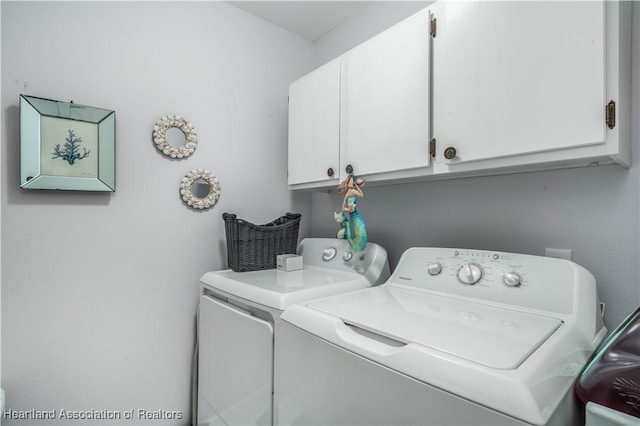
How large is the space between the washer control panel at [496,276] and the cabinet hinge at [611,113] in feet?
1.37

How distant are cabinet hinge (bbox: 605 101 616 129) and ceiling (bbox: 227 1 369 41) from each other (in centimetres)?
152

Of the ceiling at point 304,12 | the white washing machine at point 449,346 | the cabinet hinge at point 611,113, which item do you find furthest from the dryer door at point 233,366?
the ceiling at point 304,12

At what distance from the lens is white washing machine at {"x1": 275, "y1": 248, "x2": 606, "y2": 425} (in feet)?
2.02

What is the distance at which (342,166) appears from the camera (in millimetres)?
1550

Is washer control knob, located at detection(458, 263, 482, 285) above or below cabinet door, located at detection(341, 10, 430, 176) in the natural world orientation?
below

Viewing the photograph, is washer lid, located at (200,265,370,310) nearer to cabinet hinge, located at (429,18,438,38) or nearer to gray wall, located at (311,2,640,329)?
gray wall, located at (311,2,640,329)

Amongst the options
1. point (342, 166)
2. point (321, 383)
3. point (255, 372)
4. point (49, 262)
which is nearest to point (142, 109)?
point (49, 262)

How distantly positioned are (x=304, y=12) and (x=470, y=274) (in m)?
1.82

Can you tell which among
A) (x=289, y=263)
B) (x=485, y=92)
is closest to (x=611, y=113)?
(x=485, y=92)

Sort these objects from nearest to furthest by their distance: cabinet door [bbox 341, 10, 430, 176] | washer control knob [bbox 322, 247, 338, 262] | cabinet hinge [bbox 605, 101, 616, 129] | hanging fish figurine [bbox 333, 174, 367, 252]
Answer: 1. cabinet hinge [bbox 605, 101, 616, 129]
2. cabinet door [bbox 341, 10, 430, 176]
3. hanging fish figurine [bbox 333, 174, 367, 252]
4. washer control knob [bbox 322, 247, 338, 262]

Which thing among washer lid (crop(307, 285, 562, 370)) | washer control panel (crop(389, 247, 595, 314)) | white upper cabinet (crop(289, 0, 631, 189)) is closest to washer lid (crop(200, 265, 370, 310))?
washer lid (crop(307, 285, 562, 370))

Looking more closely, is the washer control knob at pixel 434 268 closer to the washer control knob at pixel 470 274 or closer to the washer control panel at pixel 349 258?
the washer control knob at pixel 470 274

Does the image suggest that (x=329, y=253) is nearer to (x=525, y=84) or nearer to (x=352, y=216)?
(x=352, y=216)

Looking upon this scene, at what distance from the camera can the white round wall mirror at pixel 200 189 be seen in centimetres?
173
